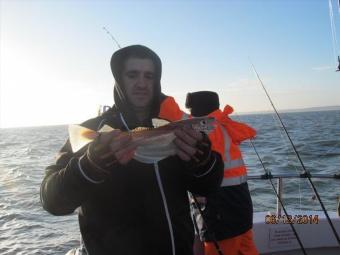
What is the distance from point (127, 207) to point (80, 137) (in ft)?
1.90

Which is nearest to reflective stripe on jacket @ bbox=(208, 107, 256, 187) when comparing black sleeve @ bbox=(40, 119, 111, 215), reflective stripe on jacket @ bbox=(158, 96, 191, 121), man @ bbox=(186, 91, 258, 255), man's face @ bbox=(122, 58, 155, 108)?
man @ bbox=(186, 91, 258, 255)

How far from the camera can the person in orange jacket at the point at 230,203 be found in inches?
168

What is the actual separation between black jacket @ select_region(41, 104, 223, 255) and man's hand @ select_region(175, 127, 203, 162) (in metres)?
0.20

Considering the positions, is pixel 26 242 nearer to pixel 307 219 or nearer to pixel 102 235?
pixel 307 219

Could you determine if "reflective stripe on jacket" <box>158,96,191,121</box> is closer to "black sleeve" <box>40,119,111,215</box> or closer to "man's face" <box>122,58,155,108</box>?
"man's face" <box>122,58,155,108</box>

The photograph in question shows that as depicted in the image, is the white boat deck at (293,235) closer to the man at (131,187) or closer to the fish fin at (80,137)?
the man at (131,187)

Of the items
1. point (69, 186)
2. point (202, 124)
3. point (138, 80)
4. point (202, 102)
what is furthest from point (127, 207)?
point (202, 102)

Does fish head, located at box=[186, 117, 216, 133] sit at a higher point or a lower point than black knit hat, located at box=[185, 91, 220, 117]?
higher

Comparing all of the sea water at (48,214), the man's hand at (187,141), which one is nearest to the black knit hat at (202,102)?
the man's hand at (187,141)

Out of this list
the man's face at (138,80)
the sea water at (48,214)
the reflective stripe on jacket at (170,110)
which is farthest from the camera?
the sea water at (48,214)

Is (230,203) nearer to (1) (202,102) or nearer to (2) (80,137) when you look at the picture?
(1) (202,102)

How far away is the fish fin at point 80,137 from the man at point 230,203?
1778mm

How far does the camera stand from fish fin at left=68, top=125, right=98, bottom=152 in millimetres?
2716

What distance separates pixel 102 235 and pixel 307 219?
13.4ft
